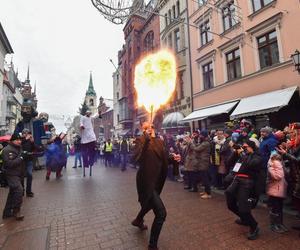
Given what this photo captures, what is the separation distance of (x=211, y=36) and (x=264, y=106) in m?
7.68

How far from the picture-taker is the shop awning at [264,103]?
1027 centimetres

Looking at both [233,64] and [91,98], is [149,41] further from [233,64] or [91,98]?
[91,98]

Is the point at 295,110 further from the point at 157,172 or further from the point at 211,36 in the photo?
the point at 157,172

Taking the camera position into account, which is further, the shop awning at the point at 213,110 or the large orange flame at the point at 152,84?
the shop awning at the point at 213,110

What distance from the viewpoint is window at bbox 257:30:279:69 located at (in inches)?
471

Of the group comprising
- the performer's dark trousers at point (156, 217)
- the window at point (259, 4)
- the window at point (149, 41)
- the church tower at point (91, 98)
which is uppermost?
the church tower at point (91, 98)

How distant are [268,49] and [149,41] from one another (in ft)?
50.7

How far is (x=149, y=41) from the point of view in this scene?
2530 cm

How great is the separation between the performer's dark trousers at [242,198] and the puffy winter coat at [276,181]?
58cm

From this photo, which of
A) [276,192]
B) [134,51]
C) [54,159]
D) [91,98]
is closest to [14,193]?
[276,192]

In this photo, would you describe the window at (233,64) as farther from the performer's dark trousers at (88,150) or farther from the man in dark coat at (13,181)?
the man in dark coat at (13,181)

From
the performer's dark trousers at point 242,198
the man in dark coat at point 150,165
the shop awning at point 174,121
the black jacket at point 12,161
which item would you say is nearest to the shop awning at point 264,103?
the shop awning at point 174,121

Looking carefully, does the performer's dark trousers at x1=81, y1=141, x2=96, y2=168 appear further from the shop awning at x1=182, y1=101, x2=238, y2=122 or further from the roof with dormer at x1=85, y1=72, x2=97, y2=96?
the roof with dormer at x1=85, y1=72, x2=97, y2=96

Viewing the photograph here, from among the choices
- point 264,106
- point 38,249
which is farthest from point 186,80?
point 38,249
